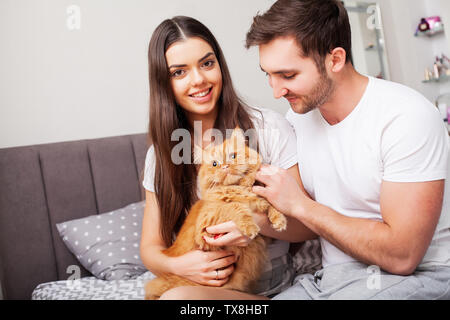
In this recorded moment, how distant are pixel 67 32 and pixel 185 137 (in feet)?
4.56

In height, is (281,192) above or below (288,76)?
below

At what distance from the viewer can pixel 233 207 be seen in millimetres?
1114

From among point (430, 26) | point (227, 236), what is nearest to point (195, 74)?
point (227, 236)

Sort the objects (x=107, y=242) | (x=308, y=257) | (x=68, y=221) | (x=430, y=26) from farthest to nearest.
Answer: (x=430, y=26)
(x=68, y=221)
(x=107, y=242)
(x=308, y=257)

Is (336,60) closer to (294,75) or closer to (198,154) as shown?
(294,75)

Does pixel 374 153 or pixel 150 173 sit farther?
pixel 150 173

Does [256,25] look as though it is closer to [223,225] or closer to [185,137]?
[185,137]

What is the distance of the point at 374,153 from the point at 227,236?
51 centimetres

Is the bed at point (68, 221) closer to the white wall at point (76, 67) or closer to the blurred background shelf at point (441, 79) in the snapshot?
the white wall at point (76, 67)

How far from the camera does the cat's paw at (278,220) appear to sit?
3.58ft

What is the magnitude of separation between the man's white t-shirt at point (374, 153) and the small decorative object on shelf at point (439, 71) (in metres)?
2.84

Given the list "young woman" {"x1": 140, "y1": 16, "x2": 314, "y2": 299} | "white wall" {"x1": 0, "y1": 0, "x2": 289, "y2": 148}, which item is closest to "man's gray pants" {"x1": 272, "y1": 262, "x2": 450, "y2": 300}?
"young woman" {"x1": 140, "y1": 16, "x2": 314, "y2": 299}

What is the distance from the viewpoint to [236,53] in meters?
2.78
